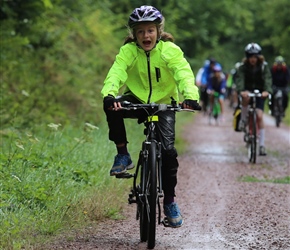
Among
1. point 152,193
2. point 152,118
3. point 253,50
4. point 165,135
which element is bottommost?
point 152,193

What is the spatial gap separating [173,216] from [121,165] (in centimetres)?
66

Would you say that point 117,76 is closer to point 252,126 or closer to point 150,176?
point 150,176

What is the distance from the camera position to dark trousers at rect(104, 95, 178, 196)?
718 cm

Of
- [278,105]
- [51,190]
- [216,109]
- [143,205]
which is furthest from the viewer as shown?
[216,109]

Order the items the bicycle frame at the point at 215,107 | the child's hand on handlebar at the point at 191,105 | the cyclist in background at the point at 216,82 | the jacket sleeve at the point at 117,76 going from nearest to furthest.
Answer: the child's hand on handlebar at the point at 191,105 → the jacket sleeve at the point at 117,76 → the cyclist in background at the point at 216,82 → the bicycle frame at the point at 215,107

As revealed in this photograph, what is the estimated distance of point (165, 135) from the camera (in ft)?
23.6

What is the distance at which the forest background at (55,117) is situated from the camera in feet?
24.7

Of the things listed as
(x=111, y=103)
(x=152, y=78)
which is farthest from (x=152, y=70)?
(x=111, y=103)

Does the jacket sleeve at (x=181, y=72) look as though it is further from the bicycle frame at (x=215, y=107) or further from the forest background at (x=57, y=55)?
the bicycle frame at (x=215, y=107)

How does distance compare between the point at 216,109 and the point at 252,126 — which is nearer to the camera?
the point at 252,126

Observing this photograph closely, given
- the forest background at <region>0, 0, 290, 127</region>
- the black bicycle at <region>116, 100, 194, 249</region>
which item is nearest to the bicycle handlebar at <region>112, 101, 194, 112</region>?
the black bicycle at <region>116, 100, 194, 249</region>

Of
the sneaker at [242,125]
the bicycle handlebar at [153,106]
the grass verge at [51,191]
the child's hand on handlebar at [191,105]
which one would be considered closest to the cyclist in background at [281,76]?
the sneaker at [242,125]

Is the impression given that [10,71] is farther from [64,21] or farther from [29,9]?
[64,21]

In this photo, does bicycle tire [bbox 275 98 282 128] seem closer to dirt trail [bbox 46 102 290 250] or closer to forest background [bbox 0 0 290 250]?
forest background [bbox 0 0 290 250]
